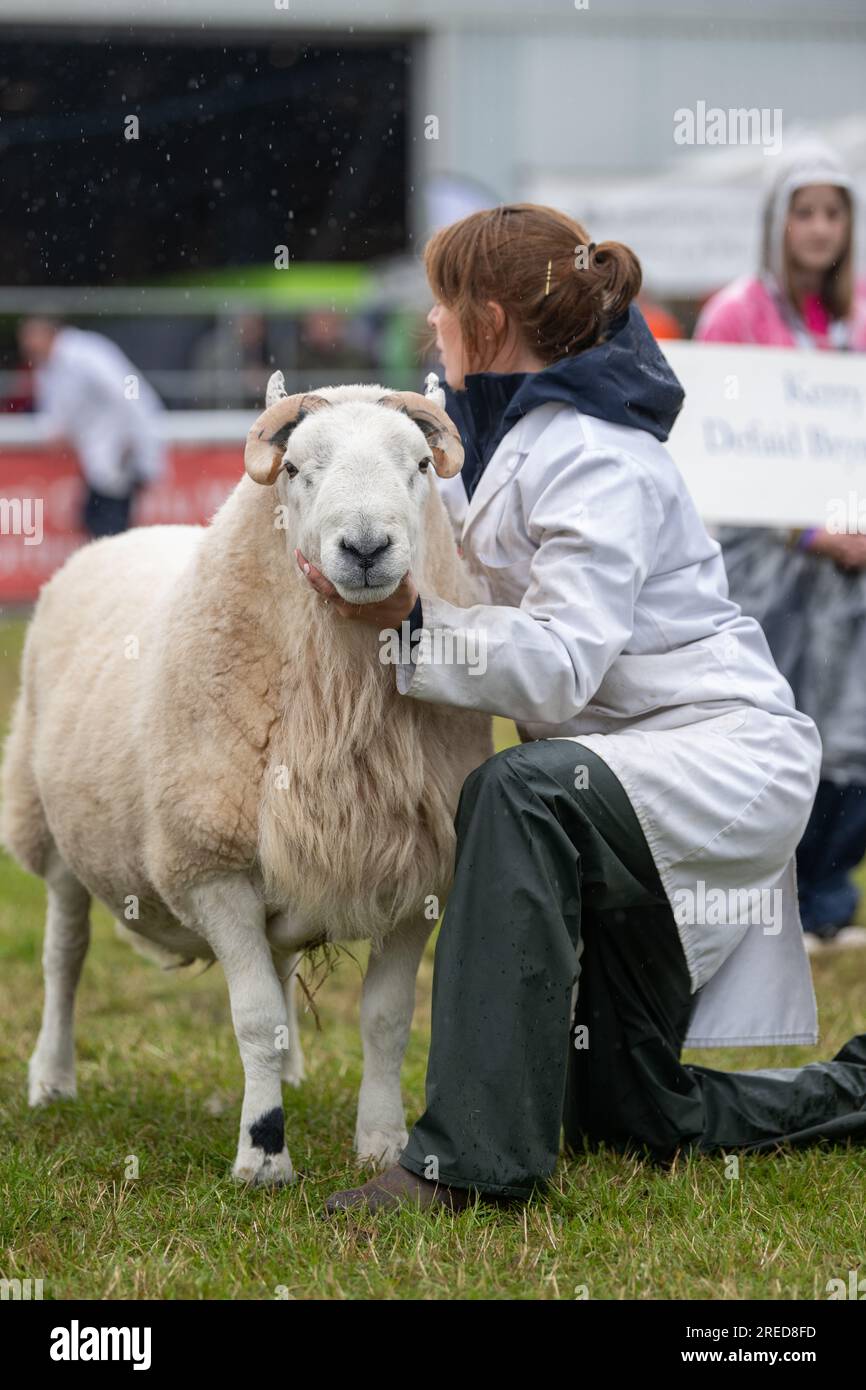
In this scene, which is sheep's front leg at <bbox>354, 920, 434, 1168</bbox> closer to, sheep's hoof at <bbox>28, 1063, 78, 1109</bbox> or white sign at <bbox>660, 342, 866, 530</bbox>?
sheep's hoof at <bbox>28, 1063, 78, 1109</bbox>

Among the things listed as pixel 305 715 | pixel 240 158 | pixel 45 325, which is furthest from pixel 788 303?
→ pixel 240 158

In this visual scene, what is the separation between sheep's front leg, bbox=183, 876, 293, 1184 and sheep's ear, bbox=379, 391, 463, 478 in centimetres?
77

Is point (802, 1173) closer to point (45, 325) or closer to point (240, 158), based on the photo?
point (45, 325)

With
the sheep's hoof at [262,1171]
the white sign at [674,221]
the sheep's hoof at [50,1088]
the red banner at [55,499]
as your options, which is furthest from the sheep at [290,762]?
the white sign at [674,221]

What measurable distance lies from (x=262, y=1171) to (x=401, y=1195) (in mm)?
314

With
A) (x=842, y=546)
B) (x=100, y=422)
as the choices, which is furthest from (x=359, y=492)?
(x=100, y=422)

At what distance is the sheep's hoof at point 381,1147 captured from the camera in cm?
290

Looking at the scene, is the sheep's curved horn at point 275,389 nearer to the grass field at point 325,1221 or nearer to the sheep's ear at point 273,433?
the sheep's ear at point 273,433

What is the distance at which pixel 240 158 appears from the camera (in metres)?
21.4

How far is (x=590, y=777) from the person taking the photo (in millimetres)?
2666

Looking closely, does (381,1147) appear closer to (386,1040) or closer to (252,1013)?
(386,1040)

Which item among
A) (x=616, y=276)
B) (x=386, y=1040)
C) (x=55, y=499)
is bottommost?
(x=386, y=1040)

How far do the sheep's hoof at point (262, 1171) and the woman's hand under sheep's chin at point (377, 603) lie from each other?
92cm

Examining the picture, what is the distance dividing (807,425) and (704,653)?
218 centimetres
